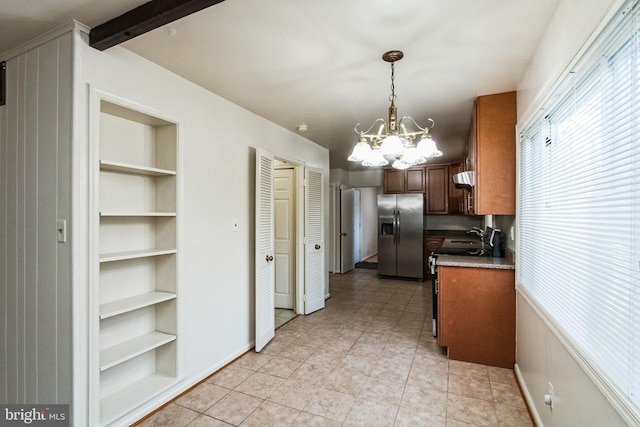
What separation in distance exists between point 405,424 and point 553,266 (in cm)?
132

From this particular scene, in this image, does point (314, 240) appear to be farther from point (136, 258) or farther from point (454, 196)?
point (454, 196)

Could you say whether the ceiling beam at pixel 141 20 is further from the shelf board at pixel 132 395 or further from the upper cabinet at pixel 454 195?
the upper cabinet at pixel 454 195

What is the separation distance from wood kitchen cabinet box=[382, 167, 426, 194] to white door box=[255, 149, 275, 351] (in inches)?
149

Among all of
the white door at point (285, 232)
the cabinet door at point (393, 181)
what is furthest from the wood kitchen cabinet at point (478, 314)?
the cabinet door at point (393, 181)

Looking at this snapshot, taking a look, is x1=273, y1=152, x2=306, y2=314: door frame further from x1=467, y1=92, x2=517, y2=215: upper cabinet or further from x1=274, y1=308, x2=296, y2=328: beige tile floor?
x1=467, y1=92, x2=517, y2=215: upper cabinet

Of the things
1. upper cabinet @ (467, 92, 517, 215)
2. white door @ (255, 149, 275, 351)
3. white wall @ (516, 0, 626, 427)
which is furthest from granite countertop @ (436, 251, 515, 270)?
white door @ (255, 149, 275, 351)

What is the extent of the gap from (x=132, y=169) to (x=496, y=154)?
111 inches

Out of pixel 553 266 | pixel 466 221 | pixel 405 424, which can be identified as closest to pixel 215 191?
pixel 405 424

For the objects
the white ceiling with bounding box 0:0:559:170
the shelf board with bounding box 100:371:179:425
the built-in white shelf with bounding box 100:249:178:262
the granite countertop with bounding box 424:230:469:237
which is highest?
the white ceiling with bounding box 0:0:559:170

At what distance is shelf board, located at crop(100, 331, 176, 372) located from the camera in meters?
1.86

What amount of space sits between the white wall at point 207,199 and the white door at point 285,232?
1076 mm

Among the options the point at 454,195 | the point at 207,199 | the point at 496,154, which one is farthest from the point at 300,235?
the point at 454,195

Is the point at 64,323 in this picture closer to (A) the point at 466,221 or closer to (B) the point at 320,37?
(B) the point at 320,37

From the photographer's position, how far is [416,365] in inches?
109
